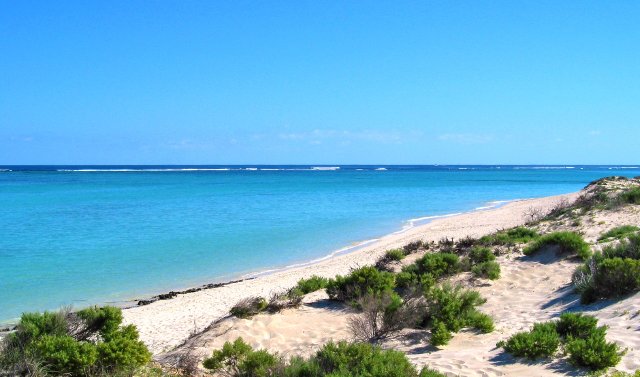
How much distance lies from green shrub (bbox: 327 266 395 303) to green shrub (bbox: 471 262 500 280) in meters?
2.15

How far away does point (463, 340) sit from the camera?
769 cm

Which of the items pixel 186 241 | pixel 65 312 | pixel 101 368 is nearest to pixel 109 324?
pixel 65 312

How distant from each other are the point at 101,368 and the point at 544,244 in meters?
10.9

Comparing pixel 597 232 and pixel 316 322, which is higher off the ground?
pixel 597 232

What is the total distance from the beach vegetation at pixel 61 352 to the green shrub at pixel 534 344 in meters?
4.47

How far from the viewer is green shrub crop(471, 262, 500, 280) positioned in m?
11.3

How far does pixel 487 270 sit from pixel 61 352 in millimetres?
8833

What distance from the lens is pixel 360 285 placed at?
33.7 feet

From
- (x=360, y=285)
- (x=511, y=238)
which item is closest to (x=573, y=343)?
(x=360, y=285)

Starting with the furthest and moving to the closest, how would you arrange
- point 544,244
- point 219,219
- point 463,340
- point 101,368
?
1. point 219,219
2. point 544,244
3. point 463,340
4. point 101,368

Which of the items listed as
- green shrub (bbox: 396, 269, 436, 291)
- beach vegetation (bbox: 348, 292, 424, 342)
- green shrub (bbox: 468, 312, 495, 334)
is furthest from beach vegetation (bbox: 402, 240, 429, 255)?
green shrub (bbox: 468, 312, 495, 334)

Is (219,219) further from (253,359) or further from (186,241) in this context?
(253,359)

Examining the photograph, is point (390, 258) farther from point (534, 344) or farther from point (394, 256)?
point (534, 344)

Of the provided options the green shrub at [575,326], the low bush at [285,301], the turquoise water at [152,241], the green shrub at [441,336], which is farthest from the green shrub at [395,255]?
the green shrub at [575,326]
